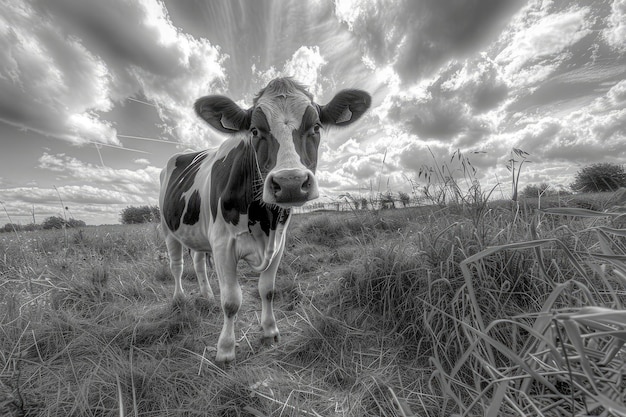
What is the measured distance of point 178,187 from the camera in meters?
4.43

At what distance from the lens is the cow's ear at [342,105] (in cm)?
333

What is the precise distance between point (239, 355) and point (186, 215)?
207cm

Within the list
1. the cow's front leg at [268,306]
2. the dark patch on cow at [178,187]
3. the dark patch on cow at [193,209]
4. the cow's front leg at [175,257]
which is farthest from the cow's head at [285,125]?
the cow's front leg at [175,257]

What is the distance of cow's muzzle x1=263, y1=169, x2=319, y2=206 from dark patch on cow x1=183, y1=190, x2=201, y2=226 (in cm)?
186

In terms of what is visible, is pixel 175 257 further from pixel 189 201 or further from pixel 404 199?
pixel 404 199

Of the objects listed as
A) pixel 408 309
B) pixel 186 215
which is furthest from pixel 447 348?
pixel 186 215

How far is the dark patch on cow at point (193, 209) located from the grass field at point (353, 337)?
1.12 m

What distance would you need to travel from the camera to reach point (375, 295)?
3.01 m

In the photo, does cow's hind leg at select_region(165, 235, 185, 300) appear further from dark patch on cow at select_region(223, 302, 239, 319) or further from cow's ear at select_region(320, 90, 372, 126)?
cow's ear at select_region(320, 90, 372, 126)

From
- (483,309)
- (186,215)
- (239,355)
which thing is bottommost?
(239,355)

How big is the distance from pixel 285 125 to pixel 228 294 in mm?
1841

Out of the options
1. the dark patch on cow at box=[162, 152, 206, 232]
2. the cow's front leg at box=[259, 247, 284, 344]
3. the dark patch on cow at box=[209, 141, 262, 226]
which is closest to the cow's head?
the dark patch on cow at box=[209, 141, 262, 226]

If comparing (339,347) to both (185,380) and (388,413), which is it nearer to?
(388,413)

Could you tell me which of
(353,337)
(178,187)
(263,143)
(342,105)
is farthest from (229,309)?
(342,105)
